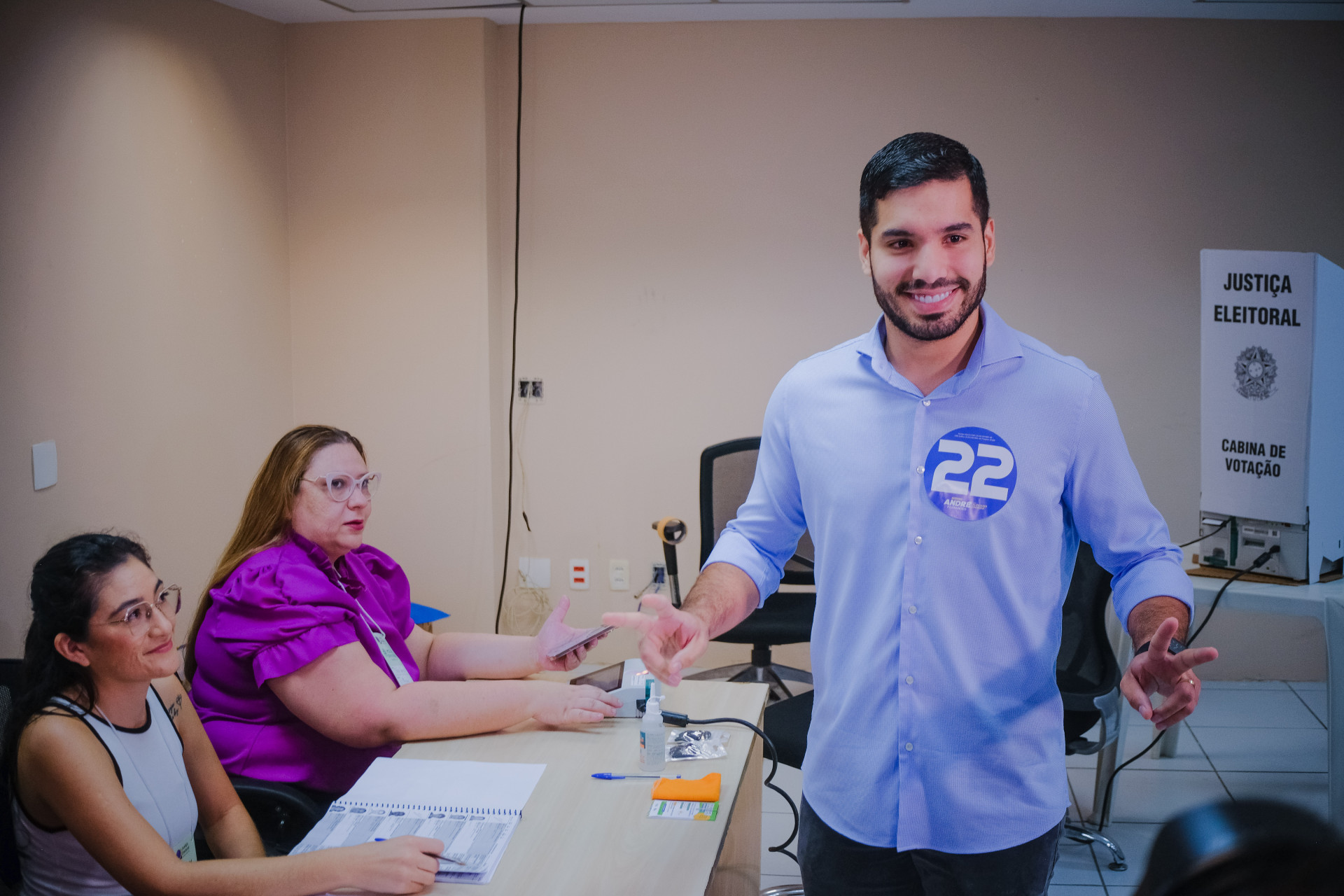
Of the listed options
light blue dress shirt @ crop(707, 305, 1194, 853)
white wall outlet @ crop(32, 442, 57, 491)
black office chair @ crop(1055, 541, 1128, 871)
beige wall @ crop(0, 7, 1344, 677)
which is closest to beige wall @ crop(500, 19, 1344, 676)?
beige wall @ crop(0, 7, 1344, 677)

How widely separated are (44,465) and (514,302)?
189cm

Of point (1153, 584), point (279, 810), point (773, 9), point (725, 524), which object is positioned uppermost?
point (773, 9)

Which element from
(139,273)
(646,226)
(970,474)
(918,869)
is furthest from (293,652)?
(646,226)

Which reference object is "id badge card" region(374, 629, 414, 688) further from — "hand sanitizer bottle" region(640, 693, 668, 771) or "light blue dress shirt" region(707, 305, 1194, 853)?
"light blue dress shirt" region(707, 305, 1194, 853)

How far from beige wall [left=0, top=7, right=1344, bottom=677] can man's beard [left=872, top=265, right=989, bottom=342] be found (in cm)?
276

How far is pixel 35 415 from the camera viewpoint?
2.68 metres

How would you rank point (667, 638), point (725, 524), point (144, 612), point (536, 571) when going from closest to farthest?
point (667, 638) → point (144, 612) → point (725, 524) → point (536, 571)

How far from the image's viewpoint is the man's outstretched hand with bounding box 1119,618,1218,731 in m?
1.13

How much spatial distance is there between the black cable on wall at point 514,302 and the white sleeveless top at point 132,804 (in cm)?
235

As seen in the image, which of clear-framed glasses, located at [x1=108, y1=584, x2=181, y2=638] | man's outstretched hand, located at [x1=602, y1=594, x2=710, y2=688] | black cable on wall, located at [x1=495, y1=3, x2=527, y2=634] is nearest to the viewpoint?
man's outstretched hand, located at [x1=602, y1=594, x2=710, y2=688]

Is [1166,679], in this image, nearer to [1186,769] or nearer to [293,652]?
[293,652]

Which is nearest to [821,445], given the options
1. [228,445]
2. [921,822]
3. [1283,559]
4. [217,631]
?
[921,822]

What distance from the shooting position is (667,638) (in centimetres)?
129

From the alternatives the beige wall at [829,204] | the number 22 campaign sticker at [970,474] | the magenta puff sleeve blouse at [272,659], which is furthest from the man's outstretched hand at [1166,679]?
the beige wall at [829,204]
